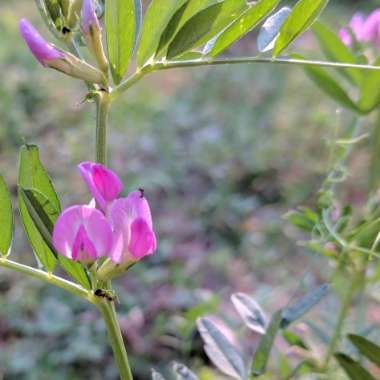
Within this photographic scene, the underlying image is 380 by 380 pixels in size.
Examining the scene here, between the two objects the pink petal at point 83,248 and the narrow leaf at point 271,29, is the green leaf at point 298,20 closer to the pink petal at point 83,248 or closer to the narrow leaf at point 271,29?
the narrow leaf at point 271,29

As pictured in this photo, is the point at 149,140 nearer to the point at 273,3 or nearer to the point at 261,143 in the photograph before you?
the point at 261,143

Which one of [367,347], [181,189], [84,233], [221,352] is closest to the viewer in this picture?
[84,233]

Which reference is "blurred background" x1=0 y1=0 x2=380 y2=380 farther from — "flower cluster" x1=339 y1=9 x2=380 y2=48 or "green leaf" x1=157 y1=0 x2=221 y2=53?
"green leaf" x1=157 y1=0 x2=221 y2=53

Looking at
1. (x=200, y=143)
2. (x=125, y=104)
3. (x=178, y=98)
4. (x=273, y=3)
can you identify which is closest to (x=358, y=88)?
(x=273, y=3)

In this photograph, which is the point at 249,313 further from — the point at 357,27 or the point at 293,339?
the point at 357,27

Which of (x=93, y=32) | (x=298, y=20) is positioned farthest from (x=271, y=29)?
(x=93, y=32)

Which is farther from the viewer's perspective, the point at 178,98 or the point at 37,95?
the point at 178,98
